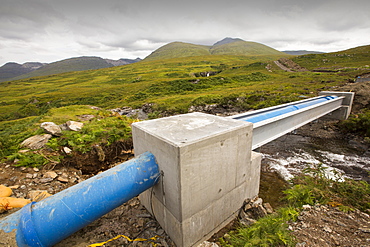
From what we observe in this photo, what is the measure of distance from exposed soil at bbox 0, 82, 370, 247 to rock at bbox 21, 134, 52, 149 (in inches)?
42.0

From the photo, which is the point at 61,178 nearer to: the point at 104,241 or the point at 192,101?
the point at 104,241

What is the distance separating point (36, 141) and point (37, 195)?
300 cm

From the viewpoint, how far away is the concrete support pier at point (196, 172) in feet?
10.9

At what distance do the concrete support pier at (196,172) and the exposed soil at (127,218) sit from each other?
51cm

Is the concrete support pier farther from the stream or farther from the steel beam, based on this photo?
the stream

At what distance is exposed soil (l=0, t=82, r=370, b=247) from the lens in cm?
320

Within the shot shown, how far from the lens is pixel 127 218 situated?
4523 millimetres

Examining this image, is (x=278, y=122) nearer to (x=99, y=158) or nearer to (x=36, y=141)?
(x=99, y=158)

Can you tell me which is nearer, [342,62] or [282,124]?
[282,124]

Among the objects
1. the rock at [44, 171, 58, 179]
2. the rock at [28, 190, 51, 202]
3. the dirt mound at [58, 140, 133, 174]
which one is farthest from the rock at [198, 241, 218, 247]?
the rock at [44, 171, 58, 179]

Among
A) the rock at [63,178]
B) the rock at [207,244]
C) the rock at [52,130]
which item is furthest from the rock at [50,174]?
the rock at [207,244]

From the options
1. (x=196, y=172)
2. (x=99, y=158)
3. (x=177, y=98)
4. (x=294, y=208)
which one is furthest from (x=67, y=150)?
(x=177, y=98)

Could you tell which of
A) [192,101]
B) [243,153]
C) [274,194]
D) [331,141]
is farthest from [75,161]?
[192,101]

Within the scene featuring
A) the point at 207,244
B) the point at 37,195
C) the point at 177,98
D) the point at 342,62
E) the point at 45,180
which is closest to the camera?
the point at 207,244
